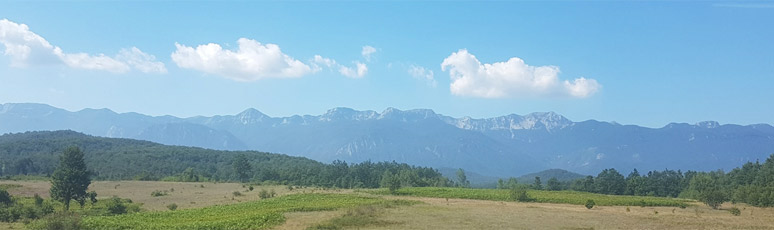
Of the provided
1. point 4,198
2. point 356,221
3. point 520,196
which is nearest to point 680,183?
point 520,196

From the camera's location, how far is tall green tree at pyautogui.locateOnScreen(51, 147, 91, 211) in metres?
55.1

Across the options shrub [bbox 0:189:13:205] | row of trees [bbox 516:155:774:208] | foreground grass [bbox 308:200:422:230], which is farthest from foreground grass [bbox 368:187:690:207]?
shrub [bbox 0:189:13:205]

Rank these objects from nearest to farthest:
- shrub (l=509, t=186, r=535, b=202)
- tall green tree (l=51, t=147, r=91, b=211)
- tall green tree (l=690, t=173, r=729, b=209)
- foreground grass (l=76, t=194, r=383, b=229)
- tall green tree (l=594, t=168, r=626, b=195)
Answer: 1. foreground grass (l=76, t=194, r=383, b=229)
2. tall green tree (l=51, t=147, r=91, b=211)
3. tall green tree (l=690, t=173, r=729, b=209)
4. shrub (l=509, t=186, r=535, b=202)
5. tall green tree (l=594, t=168, r=626, b=195)

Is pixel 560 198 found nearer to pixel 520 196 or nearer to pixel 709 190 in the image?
pixel 520 196

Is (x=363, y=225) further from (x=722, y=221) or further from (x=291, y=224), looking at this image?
(x=722, y=221)

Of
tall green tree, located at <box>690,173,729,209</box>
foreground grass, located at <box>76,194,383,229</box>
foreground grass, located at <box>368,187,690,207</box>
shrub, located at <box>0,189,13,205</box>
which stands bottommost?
foreground grass, located at <box>76,194,383,229</box>

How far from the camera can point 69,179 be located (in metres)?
55.4

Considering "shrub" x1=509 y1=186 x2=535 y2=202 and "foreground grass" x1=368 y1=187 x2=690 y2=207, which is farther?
"shrub" x1=509 y1=186 x2=535 y2=202

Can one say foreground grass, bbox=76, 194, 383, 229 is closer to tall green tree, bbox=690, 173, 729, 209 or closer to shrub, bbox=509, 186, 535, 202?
shrub, bbox=509, 186, 535, 202

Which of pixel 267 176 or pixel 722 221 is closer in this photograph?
pixel 722 221

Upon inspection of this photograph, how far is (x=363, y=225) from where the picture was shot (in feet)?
130

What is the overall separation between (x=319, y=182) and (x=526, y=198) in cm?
7445

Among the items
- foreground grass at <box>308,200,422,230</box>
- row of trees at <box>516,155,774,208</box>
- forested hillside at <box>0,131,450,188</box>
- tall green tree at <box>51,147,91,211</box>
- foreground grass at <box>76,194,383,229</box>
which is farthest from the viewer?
forested hillside at <box>0,131,450,188</box>

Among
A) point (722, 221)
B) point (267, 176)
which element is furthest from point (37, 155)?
point (722, 221)
